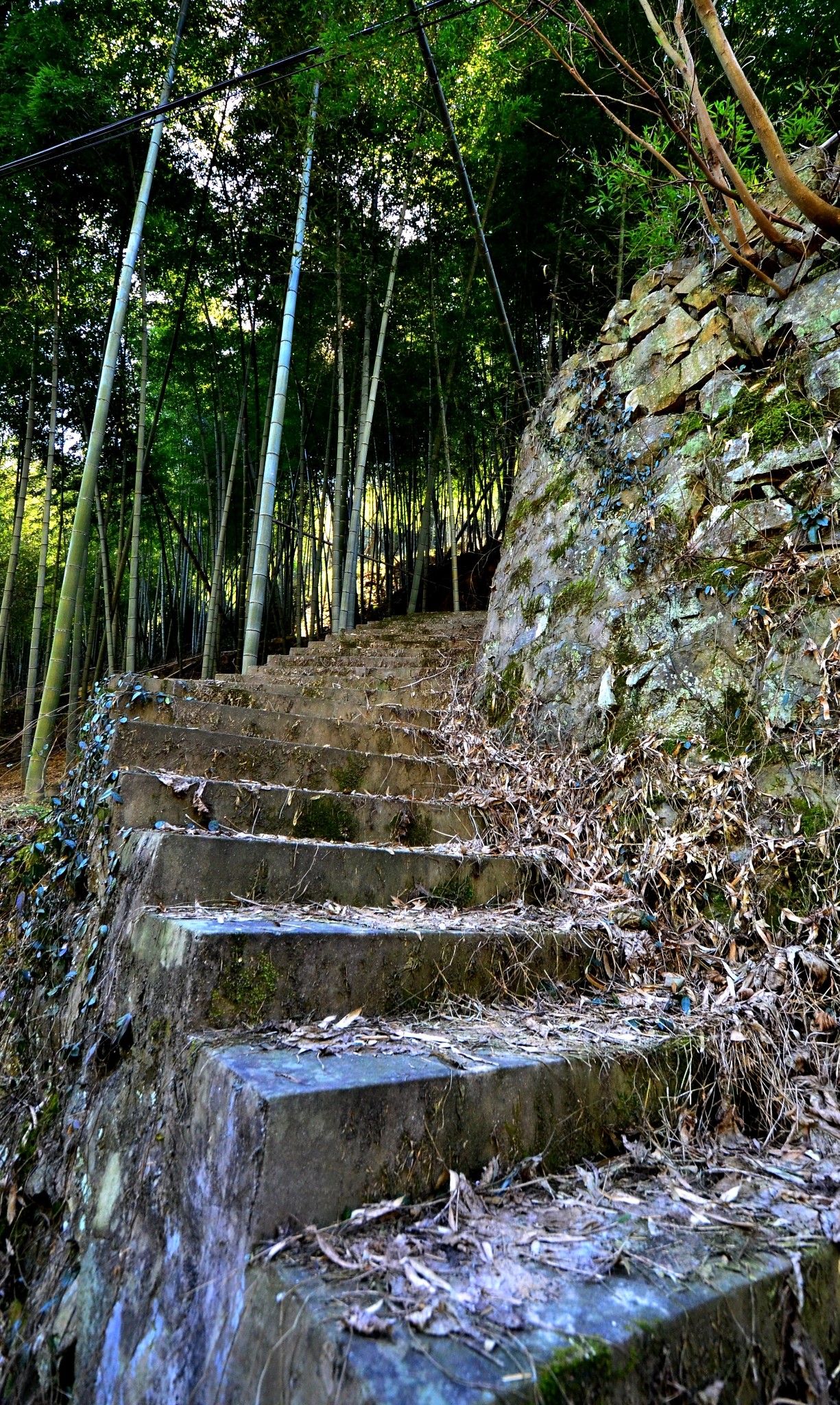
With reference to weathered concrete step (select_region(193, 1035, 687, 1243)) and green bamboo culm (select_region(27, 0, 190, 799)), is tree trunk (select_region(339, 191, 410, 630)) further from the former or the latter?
weathered concrete step (select_region(193, 1035, 687, 1243))

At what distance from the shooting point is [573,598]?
2.90 metres

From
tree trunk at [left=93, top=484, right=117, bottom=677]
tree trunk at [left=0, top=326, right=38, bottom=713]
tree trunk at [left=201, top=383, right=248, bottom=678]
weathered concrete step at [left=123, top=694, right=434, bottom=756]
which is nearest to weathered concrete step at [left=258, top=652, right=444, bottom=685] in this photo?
weathered concrete step at [left=123, top=694, right=434, bottom=756]

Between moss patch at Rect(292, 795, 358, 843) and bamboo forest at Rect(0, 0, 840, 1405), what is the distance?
0.01m

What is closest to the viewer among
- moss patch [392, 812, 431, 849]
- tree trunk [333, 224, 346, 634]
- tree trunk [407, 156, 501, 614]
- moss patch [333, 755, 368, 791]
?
moss patch [392, 812, 431, 849]

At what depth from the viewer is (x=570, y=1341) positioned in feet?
2.52

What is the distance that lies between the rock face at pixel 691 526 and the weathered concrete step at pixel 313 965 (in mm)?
964

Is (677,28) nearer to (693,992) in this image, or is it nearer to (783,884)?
(783,884)

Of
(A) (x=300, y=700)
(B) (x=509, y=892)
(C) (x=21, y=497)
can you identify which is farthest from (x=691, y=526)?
(C) (x=21, y=497)

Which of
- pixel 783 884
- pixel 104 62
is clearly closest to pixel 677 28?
pixel 783 884

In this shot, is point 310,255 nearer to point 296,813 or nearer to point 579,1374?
point 296,813

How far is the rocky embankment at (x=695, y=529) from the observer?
2.08 metres

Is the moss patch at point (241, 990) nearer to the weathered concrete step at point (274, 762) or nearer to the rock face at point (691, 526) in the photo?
the weathered concrete step at point (274, 762)

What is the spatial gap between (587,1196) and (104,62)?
303 inches

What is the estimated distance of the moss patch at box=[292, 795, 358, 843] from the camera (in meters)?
2.07
